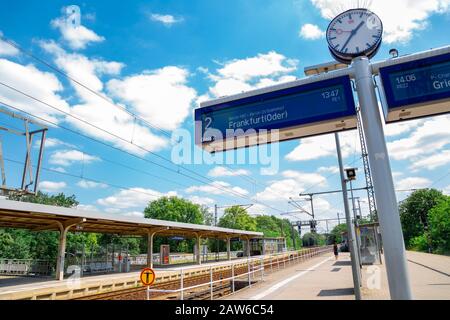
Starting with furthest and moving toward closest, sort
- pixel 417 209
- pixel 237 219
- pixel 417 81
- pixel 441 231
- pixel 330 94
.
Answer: pixel 237 219, pixel 417 209, pixel 441 231, pixel 330 94, pixel 417 81

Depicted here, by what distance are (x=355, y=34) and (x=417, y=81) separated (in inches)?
35.2

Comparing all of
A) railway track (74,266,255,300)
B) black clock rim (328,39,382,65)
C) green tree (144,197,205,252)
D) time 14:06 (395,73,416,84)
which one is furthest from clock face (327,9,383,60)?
green tree (144,197,205,252)

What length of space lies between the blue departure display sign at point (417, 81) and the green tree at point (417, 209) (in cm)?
6840

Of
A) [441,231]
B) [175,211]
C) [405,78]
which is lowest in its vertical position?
[441,231]

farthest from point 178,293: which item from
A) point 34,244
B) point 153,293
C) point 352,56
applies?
point 34,244

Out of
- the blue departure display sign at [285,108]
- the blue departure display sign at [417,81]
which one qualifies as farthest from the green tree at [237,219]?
the blue departure display sign at [417,81]

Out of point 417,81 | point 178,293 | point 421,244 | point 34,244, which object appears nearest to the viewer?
point 417,81

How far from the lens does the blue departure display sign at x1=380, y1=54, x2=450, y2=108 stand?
3.50 metres

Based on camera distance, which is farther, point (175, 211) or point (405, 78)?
point (175, 211)

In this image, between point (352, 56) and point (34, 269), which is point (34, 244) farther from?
point (352, 56)

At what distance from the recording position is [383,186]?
11.1 ft

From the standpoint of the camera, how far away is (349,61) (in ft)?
12.8

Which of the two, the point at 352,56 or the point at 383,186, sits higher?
the point at 352,56
